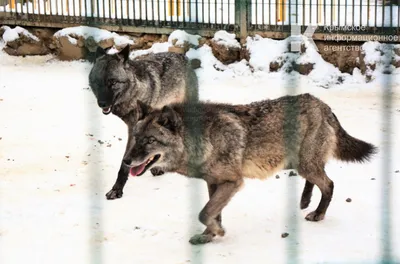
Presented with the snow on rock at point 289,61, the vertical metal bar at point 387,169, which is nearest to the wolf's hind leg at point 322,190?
the vertical metal bar at point 387,169

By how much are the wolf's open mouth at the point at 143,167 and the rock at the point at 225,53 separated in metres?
6.30

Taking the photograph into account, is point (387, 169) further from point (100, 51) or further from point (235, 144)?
point (100, 51)

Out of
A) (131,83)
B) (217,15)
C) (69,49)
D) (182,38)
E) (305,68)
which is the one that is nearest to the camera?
(131,83)

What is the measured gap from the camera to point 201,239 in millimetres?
5793

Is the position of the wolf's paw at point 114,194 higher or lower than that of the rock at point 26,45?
lower

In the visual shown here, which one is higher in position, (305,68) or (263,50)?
(263,50)

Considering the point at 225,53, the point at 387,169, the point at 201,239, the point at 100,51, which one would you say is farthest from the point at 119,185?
the point at 225,53

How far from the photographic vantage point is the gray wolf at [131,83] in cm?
738

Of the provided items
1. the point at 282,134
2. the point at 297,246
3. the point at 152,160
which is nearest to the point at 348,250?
the point at 297,246

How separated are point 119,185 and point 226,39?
511 centimetres

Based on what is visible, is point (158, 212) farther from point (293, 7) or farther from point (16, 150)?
point (293, 7)

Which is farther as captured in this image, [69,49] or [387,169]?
[69,49]

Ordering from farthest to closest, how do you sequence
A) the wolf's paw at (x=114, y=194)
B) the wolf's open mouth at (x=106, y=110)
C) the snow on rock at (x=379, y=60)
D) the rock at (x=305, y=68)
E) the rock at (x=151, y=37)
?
the rock at (x=151, y=37), the rock at (x=305, y=68), the snow on rock at (x=379, y=60), the wolf's open mouth at (x=106, y=110), the wolf's paw at (x=114, y=194)

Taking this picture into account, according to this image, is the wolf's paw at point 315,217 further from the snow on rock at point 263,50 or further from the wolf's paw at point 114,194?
the snow on rock at point 263,50
